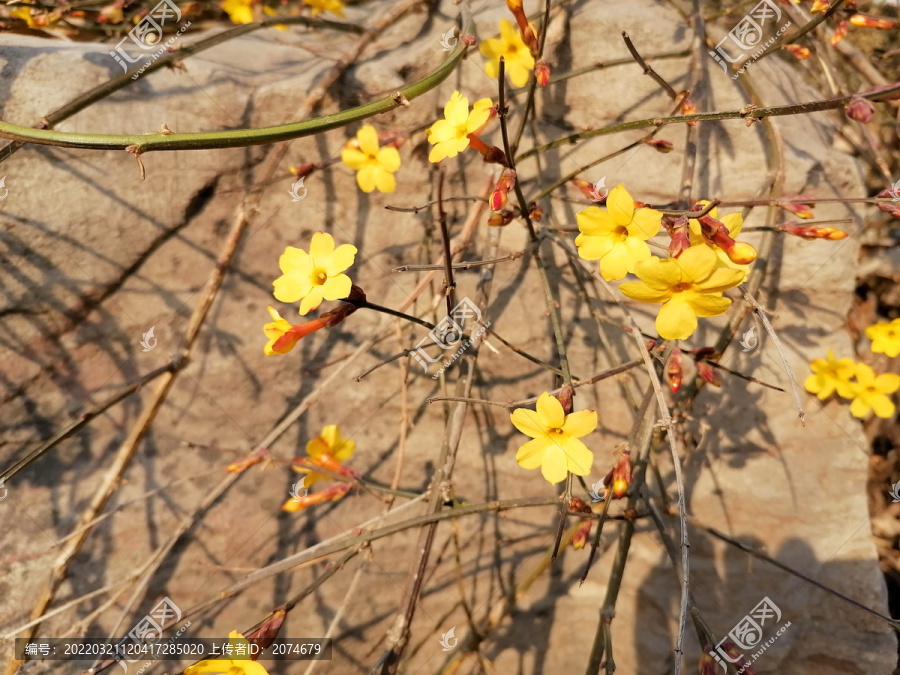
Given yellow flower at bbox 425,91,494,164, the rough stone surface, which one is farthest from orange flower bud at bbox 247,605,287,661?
yellow flower at bbox 425,91,494,164
